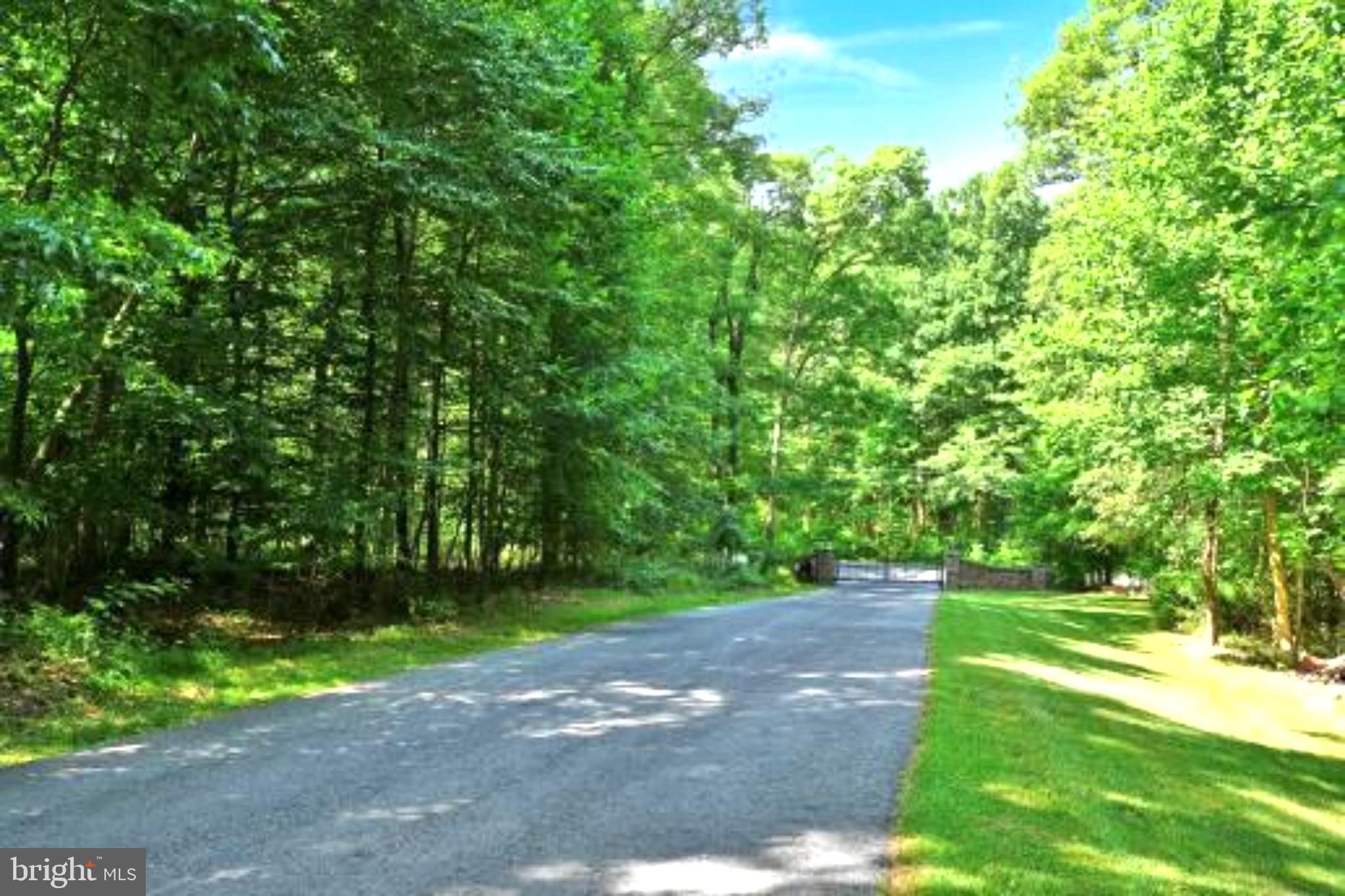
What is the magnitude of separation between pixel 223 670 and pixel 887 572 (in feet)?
106

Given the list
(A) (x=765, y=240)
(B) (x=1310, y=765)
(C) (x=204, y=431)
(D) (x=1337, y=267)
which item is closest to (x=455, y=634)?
(C) (x=204, y=431)

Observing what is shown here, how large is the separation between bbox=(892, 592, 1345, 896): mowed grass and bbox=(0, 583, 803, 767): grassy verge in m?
5.50

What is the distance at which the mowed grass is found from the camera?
518 centimetres

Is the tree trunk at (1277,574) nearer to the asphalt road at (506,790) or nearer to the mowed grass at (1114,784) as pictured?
the mowed grass at (1114,784)

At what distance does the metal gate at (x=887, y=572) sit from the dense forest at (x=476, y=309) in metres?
13.5

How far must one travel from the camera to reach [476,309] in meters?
13.9

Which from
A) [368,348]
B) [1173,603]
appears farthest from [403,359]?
[1173,603]

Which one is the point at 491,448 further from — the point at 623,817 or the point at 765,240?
the point at 765,240

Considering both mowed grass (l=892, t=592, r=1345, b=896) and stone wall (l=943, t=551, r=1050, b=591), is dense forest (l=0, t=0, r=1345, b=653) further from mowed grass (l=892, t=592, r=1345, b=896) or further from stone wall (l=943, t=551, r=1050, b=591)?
stone wall (l=943, t=551, r=1050, b=591)

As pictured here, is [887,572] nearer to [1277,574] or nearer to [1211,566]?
[1211,566]

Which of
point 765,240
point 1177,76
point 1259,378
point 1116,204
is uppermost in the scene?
point 765,240

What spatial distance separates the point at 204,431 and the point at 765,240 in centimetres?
2515

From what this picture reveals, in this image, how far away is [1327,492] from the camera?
43.9ft

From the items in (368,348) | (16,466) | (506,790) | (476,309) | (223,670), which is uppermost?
(476,309)
